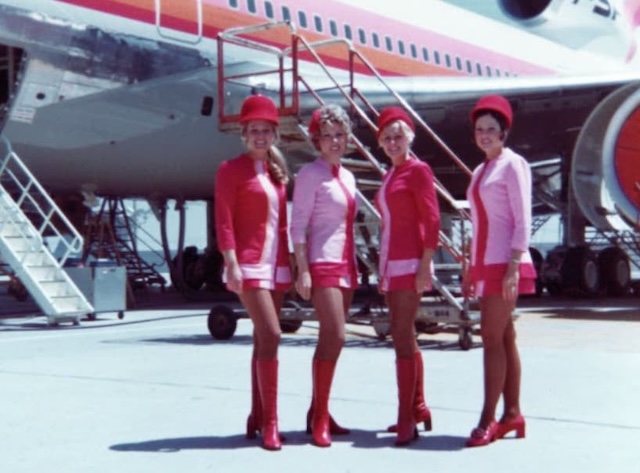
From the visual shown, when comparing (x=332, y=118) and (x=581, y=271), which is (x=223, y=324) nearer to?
(x=332, y=118)

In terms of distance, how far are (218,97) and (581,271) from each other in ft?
17.8

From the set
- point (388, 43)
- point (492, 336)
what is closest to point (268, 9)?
point (388, 43)

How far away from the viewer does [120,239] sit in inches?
604

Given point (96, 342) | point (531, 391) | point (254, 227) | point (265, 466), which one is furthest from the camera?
point (96, 342)

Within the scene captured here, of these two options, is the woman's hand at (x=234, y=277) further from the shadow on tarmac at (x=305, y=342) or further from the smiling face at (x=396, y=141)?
the shadow on tarmac at (x=305, y=342)

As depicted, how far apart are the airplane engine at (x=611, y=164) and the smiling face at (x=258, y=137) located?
6.43 m

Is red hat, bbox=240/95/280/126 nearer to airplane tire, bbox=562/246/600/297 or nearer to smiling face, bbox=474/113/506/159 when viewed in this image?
smiling face, bbox=474/113/506/159

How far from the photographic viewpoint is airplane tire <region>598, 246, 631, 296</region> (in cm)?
1319

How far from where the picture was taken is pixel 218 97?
974 cm

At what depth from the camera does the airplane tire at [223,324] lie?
7676 millimetres

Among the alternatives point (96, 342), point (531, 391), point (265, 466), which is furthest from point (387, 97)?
point (265, 466)

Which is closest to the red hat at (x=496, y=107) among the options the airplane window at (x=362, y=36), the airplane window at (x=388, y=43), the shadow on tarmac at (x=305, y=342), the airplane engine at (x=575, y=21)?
the shadow on tarmac at (x=305, y=342)

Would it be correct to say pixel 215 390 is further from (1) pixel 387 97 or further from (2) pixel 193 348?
(1) pixel 387 97

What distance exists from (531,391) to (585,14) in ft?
71.0
